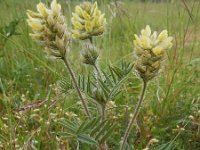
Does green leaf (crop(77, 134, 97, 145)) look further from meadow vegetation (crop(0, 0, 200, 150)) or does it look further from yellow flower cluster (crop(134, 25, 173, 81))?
yellow flower cluster (crop(134, 25, 173, 81))

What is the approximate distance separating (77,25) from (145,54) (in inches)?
8.4

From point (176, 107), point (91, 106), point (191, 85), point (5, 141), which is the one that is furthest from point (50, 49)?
point (191, 85)

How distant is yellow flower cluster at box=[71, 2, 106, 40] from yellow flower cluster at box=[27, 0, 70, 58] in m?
0.08

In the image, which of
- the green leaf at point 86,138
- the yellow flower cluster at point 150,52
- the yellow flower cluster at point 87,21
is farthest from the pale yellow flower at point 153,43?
the green leaf at point 86,138

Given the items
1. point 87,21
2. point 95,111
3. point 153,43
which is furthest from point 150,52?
point 95,111

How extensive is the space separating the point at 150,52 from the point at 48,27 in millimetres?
237

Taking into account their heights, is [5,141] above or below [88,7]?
below

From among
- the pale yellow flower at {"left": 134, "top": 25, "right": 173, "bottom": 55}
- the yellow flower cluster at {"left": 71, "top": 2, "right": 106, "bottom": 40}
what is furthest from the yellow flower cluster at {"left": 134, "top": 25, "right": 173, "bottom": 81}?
the yellow flower cluster at {"left": 71, "top": 2, "right": 106, "bottom": 40}

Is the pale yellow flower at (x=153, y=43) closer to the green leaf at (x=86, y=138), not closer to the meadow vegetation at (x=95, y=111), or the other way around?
the meadow vegetation at (x=95, y=111)

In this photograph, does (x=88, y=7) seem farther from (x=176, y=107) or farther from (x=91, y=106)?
(x=176, y=107)

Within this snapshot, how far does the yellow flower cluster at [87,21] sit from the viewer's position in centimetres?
101

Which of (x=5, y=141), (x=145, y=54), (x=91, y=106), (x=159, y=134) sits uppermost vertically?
(x=145, y=54)

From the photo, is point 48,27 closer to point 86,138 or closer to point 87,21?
point 87,21

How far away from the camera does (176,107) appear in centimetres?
187
